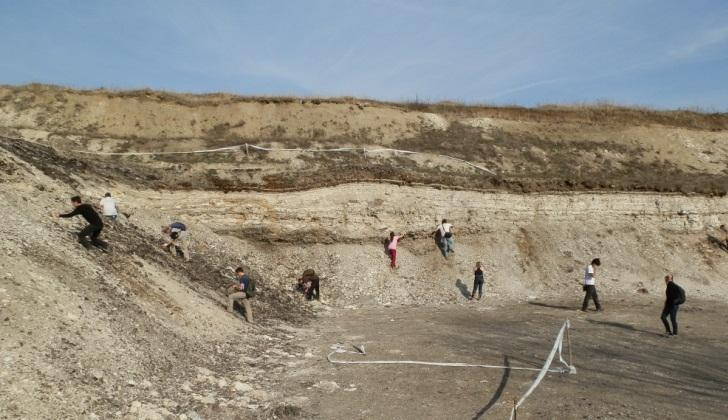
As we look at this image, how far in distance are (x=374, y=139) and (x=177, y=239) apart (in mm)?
12746

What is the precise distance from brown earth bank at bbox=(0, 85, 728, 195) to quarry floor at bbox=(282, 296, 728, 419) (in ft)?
24.2

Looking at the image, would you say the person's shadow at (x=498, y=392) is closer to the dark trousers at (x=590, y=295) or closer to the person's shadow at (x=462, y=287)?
the dark trousers at (x=590, y=295)

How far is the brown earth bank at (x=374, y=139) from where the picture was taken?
20.5 metres

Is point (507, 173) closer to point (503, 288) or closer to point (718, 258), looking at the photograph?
point (503, 288)

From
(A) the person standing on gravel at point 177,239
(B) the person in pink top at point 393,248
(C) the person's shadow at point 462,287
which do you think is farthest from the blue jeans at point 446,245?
(A) the person standing on gravel at point 177,239

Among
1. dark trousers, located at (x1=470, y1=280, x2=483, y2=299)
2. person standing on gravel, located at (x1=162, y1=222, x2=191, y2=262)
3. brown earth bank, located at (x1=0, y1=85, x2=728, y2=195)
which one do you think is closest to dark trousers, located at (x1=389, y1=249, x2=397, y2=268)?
dark trousers, located at (x1=470, y1=280, x2=483, y2=299)

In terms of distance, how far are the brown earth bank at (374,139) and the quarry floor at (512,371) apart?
736cm

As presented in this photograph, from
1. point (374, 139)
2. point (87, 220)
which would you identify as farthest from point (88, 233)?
point (374, 139)

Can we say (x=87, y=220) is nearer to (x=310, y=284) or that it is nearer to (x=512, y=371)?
(x=310, y=284)

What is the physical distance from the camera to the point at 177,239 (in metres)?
15.5

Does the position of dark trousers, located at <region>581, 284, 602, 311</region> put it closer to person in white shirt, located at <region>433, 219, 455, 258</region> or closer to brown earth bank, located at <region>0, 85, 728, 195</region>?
person in white shirt, located at <region>433, 219, 455, 258</region>

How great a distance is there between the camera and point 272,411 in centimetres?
726

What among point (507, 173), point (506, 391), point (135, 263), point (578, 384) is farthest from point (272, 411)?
point (507, 173)

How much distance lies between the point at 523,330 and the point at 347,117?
17006 mm
